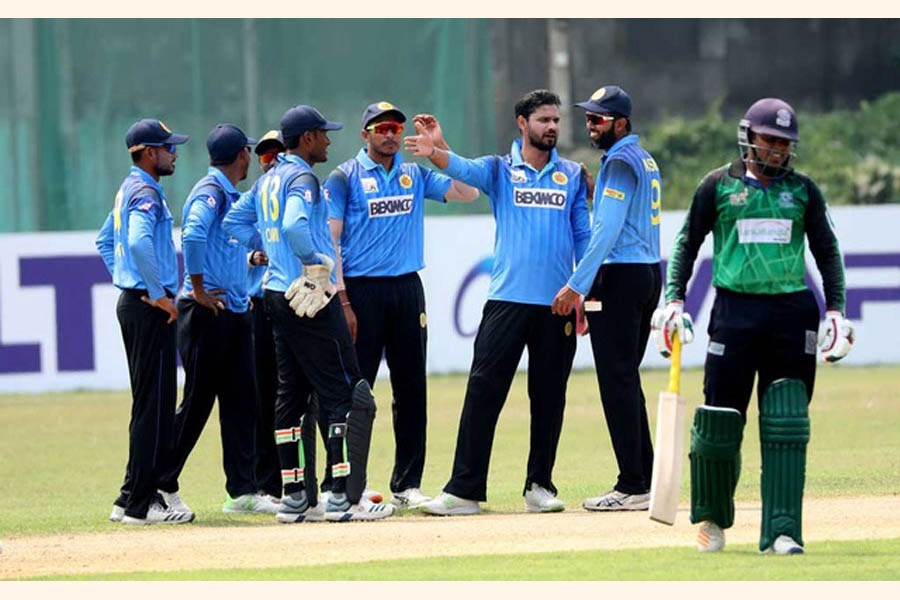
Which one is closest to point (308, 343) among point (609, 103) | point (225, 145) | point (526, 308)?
point (526, 308)

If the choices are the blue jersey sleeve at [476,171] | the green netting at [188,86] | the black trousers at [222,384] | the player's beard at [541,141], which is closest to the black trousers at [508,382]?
the blue jersey sleeve at [476,171]

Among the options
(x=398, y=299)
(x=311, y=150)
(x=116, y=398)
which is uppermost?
(x=311, y=150)

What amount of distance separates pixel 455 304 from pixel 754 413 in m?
4.98

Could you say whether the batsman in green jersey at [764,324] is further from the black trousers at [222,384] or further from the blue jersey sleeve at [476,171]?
the black trousers at [222,384]

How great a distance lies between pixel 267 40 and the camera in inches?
1086

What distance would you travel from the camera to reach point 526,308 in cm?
1192

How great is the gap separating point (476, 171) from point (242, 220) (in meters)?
1.46

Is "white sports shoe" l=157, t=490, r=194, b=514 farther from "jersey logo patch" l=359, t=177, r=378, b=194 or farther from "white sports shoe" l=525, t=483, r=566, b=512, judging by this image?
"jersey logo patch" l=359, t=177, r=378, b=194

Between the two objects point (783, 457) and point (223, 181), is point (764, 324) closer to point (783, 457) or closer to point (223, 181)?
point (783, 457)

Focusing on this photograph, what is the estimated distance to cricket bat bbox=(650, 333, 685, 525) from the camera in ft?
31.2

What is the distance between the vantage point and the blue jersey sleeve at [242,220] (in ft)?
39.7

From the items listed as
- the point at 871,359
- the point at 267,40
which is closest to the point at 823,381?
the point at 871,359

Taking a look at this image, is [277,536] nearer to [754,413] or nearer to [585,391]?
[754,413]

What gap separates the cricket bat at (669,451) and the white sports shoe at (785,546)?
0.51m
